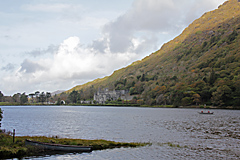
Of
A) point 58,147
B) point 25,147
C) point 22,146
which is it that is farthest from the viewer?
point 58,147

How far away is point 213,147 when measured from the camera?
4653 cm

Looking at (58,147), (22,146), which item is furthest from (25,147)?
(58,147)

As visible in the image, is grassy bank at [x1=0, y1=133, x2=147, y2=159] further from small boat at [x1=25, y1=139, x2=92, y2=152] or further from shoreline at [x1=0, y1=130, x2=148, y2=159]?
small boat at [x1=25, y1=139, x2=92, y2=152]

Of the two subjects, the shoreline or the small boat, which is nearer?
the shoreline

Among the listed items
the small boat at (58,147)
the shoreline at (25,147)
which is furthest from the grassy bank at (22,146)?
the small boat at (58,147)

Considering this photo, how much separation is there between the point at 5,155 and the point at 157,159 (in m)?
21.7

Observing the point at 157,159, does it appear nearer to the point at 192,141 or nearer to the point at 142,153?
the point at 142,153

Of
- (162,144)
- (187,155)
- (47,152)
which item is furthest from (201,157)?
(47,152)

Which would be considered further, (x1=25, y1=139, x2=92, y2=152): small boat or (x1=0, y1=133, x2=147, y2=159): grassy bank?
(x1=25, y1=139, x2=92, y2=152): small boat

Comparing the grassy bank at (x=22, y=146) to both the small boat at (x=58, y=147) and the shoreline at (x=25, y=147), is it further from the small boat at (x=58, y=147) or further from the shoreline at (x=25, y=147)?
the small boat at (x=58, y=147)

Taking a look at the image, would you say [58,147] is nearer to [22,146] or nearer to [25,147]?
[25,147]

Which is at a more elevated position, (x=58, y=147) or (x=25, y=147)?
(x=25, y=147)

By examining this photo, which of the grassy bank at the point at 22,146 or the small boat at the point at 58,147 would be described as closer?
the grassy bank at the point at 22,146

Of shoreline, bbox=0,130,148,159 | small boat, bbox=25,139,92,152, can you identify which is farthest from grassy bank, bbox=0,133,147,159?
small boat, bbox=25,139,92,152
